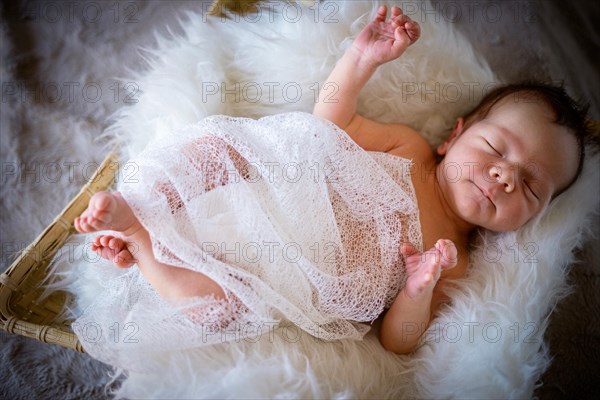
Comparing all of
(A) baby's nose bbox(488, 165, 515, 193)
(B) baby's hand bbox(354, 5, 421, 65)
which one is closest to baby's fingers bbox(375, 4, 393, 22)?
(B) baby's hand bbox(354, 5, 421, 65)

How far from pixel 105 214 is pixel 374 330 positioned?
2.26 feet

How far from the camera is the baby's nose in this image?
107 cm

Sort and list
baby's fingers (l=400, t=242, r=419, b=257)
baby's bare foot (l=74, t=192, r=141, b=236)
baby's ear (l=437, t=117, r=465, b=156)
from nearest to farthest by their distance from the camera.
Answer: baby's bare foot (l=74, t=192, r=141, b=236), baby's fingers (l=400, t=242, r=419, b=257), baby's ear (l=437, t=117, r=465, b=156)

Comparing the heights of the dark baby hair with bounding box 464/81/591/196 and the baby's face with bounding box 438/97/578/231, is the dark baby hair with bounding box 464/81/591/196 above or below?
above

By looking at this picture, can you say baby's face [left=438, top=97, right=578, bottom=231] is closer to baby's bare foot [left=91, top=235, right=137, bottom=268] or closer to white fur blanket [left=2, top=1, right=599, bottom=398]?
white fur blanket [left=2, top=1, right=599, bottom=398]

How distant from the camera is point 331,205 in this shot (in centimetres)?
106

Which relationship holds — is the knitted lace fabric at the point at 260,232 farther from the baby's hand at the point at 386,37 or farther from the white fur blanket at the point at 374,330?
the baby's hand at the point at 386,37

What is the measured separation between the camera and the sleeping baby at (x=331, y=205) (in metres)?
0.93

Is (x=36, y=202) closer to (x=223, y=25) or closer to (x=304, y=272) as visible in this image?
(x=223, y=25)

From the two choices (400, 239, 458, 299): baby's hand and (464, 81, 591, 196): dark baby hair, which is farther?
(464, 81, 591, 196): dark baby hair

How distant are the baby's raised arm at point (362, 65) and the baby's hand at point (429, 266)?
1.20 feet

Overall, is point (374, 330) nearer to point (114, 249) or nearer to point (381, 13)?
point (114, 249)

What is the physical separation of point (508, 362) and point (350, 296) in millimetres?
353

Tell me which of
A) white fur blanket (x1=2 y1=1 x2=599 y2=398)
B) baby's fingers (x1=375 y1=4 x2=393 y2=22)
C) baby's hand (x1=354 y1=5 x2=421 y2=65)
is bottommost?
white fur blanket (x1=2 y1=1 x2=599 y2=398)
